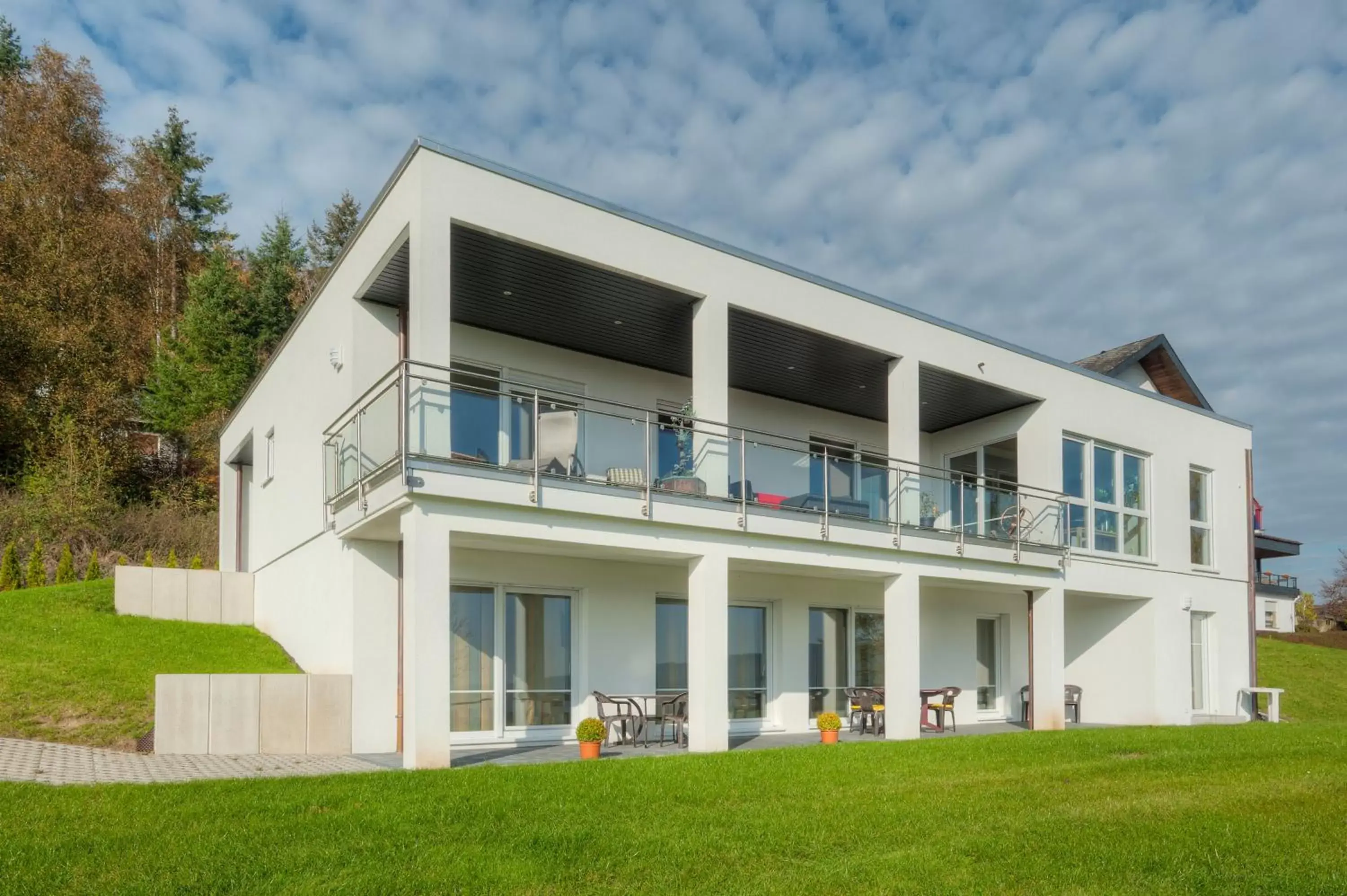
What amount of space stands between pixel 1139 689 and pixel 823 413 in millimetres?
7749

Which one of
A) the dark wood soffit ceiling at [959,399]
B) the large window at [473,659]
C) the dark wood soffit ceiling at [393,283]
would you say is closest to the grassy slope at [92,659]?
the large window at [473,659]

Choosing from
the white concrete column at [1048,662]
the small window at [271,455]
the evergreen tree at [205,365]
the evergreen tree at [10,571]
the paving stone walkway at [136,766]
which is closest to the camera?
the paving stone walkway at [136,766]

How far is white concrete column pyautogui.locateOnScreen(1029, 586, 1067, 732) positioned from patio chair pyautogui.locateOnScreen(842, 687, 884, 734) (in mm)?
2667

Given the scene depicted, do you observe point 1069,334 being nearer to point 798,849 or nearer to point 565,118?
point 565,118

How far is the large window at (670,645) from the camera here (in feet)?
46.1

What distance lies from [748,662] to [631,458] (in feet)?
16.9

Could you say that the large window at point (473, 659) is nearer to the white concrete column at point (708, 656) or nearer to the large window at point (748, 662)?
the white concrete column at point (708, 656)

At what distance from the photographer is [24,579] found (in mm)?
19547

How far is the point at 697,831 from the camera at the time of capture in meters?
6.54

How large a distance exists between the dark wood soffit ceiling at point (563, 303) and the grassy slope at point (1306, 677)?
18987 millimetres

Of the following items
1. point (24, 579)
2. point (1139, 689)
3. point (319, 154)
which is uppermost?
point (319, 154)

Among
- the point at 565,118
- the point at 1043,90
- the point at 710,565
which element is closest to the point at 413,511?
the point at 710,565

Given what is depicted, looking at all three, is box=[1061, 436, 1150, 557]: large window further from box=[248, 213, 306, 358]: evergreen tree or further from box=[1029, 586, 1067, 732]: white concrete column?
box=[248, 213, 306, 358]: evergreen tree

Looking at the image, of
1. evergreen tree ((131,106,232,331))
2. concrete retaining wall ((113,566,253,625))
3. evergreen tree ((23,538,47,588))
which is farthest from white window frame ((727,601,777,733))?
evergreen tree ((131,106,232,331))
